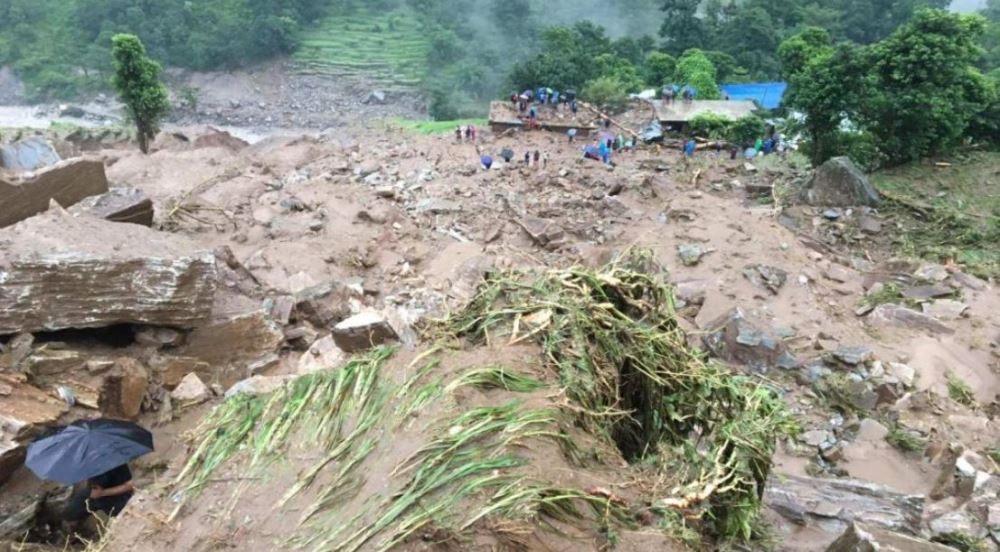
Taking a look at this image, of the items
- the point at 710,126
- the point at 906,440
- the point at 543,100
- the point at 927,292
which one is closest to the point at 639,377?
the point at 906,440

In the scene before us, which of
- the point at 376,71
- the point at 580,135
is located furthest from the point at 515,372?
the point at 376,71

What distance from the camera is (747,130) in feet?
59.7

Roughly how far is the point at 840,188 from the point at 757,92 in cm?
1499

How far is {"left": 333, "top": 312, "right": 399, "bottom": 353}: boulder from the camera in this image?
502 cm

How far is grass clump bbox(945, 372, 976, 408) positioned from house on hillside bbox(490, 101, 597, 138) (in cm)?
1341

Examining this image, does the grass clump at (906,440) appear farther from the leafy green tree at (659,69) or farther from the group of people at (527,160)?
the leafy green tree at (659,69)

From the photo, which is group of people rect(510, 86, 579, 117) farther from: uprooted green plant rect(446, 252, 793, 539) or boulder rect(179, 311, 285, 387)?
uprooted green plant rect(446, 252, 793, 539)

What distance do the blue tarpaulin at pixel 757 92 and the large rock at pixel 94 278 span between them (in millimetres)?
23241

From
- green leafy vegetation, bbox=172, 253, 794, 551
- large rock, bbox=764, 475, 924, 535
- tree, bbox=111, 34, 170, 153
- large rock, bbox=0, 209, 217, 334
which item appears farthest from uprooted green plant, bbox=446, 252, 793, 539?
tree, bbox=111, 34, 170, 153

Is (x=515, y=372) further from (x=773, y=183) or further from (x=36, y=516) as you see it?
(x=773, y=183)

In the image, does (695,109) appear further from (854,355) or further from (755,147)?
(854,355)

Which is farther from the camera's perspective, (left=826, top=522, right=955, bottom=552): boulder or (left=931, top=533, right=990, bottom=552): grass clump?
(left=931, top=533, right=990, bottom=552): grass clump

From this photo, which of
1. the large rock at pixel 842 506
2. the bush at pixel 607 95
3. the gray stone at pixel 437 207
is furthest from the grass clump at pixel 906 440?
the bush at pixel 607 95

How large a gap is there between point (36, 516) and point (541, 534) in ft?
14.4
